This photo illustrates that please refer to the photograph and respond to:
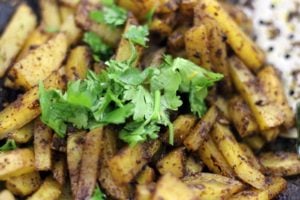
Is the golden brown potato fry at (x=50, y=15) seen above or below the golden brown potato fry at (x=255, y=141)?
above

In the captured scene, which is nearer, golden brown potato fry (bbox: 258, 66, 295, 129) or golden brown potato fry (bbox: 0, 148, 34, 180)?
golden brown potato fry (bbox: 0, 148, 34, 180)

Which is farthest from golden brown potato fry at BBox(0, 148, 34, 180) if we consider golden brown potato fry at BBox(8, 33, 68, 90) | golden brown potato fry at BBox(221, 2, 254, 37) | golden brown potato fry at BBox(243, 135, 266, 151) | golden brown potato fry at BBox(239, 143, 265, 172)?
golden brown potato fry at BBox(221, 2, 254, 37)

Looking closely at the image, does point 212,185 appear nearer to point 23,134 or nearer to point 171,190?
point 171,190

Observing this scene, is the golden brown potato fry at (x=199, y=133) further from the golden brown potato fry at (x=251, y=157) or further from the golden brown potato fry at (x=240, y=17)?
the golden brown potato fry at (x=240, y=17)

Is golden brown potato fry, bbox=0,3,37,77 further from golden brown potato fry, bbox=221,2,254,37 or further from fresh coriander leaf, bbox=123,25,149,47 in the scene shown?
golden brown potato fry, bbox=221,2,254,37

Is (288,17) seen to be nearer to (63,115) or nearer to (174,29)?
(174,29)

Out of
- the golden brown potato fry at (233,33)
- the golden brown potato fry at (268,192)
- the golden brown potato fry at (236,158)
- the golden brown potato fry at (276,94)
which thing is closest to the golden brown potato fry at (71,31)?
the golden brown potato fry at (233,33)

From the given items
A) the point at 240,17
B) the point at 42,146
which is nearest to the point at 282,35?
the point at 240,17
